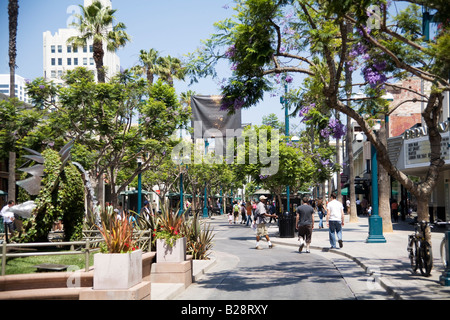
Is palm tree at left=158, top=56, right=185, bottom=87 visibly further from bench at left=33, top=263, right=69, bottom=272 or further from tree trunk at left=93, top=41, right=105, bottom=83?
bench at left=33, top=263, right=69, bottom=272

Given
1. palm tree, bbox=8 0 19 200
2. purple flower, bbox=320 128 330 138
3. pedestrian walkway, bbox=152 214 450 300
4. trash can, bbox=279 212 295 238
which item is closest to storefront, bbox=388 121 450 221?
pedestrian walkway, bbox=152 214 450 300

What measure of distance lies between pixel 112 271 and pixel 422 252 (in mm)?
7303

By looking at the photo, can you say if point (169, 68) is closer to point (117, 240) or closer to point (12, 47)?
point (12, 47)

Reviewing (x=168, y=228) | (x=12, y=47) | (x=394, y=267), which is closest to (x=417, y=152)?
(x=394, y=267)

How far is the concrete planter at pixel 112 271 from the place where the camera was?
316 inches

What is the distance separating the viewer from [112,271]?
808 centimetres

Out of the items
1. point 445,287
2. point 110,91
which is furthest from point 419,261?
point 110,91

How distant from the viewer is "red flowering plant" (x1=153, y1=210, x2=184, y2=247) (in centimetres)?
1205

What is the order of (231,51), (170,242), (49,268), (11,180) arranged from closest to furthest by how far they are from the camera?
(49,268), (170,242), (231,51), (11,180)

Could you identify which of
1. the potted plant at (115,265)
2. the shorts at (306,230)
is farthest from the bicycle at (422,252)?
the potted plant at (115,265)

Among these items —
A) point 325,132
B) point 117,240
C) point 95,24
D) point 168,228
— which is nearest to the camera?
point 117,240

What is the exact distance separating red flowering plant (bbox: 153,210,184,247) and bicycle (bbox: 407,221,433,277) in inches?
214

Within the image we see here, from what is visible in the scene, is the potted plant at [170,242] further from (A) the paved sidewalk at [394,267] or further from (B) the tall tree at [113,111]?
(B) the tall tree at [113,111]
